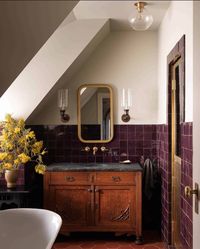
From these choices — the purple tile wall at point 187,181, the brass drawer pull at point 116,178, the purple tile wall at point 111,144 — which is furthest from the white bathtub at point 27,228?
the purple tile wall at point 111,144

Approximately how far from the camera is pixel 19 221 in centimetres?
270

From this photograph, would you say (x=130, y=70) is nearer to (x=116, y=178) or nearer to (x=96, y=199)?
(x=116, y=178)

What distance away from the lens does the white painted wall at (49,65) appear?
12.8 feet

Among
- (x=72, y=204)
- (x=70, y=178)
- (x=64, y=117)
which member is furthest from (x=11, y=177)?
(x=64, y=117)

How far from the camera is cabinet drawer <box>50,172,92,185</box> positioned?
3.92 m

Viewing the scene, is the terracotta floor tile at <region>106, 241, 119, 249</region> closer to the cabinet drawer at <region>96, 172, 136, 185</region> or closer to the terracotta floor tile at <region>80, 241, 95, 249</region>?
the terracotta floor tile at <region>80, 241, 95, 249</region>

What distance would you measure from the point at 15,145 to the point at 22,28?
2.38 m

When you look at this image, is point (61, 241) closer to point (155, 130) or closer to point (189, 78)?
point (155, 130)

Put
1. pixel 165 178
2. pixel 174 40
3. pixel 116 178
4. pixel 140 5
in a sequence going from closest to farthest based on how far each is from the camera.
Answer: pixel 174 40, pixel 140 5, pixel 165 178, pixel 116 178

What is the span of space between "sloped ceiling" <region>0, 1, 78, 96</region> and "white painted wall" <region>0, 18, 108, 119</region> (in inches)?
84.2

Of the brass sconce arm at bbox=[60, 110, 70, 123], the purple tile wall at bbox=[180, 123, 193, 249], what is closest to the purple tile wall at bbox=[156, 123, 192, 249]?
the purple tile wall at bbox=[180, 123, 193, 249]

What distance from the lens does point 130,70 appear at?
452cm

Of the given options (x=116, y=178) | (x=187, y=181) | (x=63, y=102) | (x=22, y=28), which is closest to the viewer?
(x=22, y=28)

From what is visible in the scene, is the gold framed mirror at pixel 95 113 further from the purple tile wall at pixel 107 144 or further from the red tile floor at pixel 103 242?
the red tile floor at pixel 103 242
